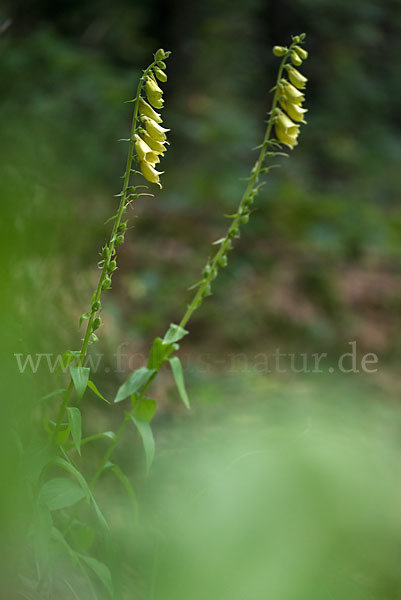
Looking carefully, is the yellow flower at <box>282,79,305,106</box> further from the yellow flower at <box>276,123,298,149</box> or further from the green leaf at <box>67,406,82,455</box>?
the green leaf at <box>67,406,82,455</box>

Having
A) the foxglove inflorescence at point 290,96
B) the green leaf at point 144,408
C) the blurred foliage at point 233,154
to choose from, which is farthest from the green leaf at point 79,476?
the blurred foliage at point 233,154

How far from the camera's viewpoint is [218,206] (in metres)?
5.18

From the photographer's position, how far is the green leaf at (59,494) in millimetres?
945

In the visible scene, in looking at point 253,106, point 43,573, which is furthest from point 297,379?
point 253,106

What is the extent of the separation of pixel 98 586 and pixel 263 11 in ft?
23.6

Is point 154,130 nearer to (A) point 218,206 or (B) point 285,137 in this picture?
(B) point 285,137

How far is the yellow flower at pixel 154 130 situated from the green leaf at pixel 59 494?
650 millimetres

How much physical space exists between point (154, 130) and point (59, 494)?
26.6 inches

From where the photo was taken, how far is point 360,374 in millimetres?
4180

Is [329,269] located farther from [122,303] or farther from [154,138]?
[154,138]

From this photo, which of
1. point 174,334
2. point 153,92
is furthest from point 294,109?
point 174,334

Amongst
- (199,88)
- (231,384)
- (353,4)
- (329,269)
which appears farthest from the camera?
(353,4)

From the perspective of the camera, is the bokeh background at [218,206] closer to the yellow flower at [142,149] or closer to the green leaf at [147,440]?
the green leaf at [147,440]

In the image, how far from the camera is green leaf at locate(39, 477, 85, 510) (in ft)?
3.10
